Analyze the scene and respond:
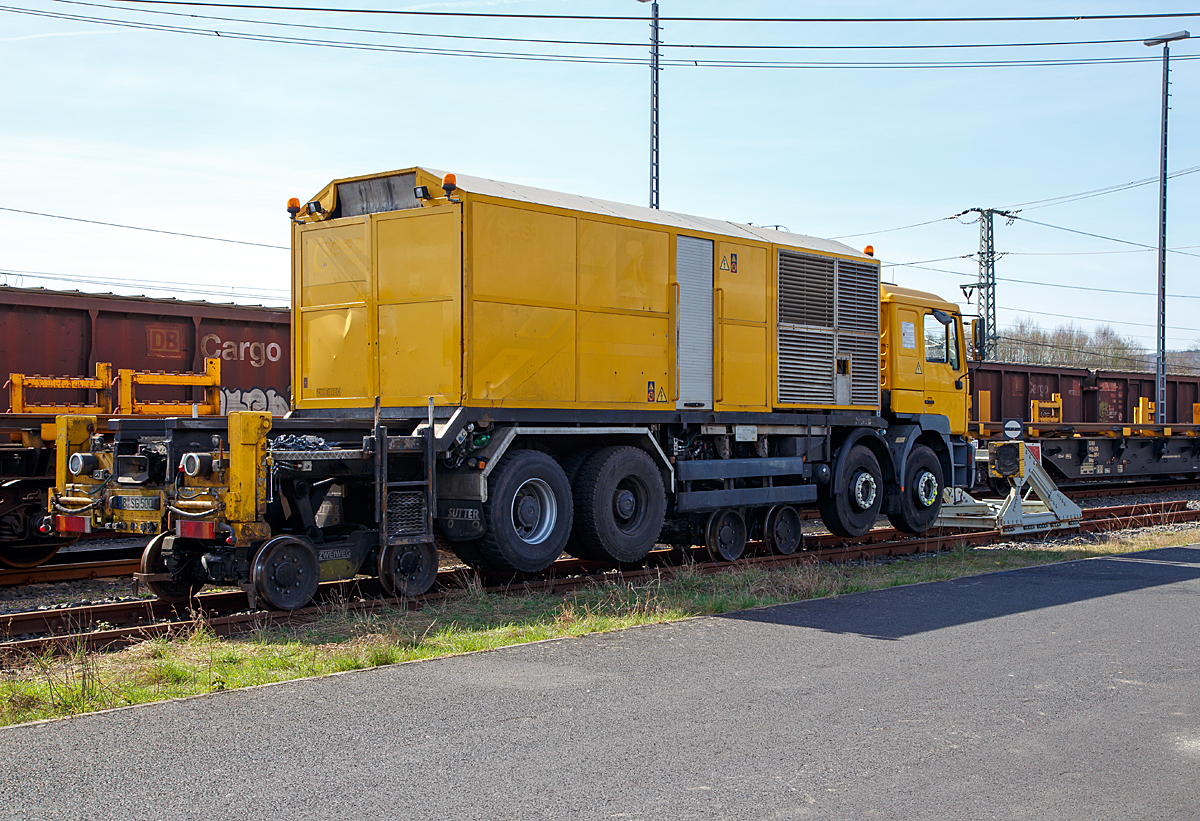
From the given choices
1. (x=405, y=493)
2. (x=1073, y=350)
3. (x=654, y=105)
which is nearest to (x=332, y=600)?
(x=405, y=493)

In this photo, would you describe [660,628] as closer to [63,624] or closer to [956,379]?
[63,624]

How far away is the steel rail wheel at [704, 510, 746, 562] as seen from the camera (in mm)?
12703

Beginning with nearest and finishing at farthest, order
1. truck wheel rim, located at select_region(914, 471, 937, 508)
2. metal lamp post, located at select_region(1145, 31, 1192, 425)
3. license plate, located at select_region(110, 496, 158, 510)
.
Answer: license plate, located at select_region(110, 496, 158, 510) → truck wheel rim, located at select_region(914, 471, 937, 508) → metal lamp post, located at select_region(1145, 31, 1192, 425)

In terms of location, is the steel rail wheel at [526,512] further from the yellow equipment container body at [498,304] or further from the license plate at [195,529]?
the license plate at [195,529]

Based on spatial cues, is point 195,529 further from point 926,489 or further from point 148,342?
point 926,489

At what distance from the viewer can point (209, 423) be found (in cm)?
886

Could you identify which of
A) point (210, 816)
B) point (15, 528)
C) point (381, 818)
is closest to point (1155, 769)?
point (381, 818)

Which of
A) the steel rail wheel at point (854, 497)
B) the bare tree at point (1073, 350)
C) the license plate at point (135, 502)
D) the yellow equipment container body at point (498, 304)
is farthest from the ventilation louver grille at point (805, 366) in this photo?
the bare tree at point (1073, 350)

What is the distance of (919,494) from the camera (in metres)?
15.1

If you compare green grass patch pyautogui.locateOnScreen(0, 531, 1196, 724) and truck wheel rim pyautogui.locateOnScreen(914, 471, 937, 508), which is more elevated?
truck wheel rim pyautogui.locateOnScreen(914, 471, 937, 508)

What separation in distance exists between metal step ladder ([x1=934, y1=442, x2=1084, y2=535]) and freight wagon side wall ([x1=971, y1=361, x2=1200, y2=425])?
1184 cm

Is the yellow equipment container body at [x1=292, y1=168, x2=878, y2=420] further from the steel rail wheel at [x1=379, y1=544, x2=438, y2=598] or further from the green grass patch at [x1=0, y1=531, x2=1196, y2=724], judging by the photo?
the green grass patch at [x1=0, y1=531, x2=1196, y2=724]

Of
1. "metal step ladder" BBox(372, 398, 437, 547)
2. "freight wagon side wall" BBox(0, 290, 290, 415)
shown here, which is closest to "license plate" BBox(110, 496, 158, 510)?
"metal step ladder" BBox(372, 398, 437, 547)

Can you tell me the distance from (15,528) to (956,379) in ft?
39.7
